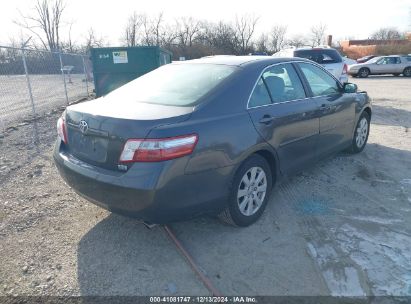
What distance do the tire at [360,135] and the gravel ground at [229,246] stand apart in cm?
93

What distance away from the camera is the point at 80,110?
296 cm

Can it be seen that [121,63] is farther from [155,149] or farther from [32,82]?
[155,149]

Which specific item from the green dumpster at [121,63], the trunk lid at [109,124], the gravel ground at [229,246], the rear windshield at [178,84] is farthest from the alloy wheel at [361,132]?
the green dumpster at [121,63]

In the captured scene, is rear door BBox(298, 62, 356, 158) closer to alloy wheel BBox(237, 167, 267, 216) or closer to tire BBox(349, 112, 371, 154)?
tire BBox(349, 112, 371, 154)

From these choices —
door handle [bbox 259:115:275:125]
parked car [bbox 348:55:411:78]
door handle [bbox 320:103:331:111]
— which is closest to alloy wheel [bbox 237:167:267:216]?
door handle [bbox 259:115:275:125]

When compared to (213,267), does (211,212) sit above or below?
above

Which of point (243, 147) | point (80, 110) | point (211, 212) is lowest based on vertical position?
point (211, 212)

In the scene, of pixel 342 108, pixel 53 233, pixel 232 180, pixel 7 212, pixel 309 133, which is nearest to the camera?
pixel 232 180

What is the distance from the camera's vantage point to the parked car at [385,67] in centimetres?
2405

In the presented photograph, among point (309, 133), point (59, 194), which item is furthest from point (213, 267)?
point (59, 194)

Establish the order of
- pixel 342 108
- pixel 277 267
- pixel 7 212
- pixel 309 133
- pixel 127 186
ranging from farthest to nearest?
pixel 342 108
pixel 309 133
pixel 7 212
pixel 277 267
pixel 127 186

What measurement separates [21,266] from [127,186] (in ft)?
3.84

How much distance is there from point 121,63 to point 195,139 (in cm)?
746

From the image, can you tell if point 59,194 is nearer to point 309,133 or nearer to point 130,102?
point 130,102
